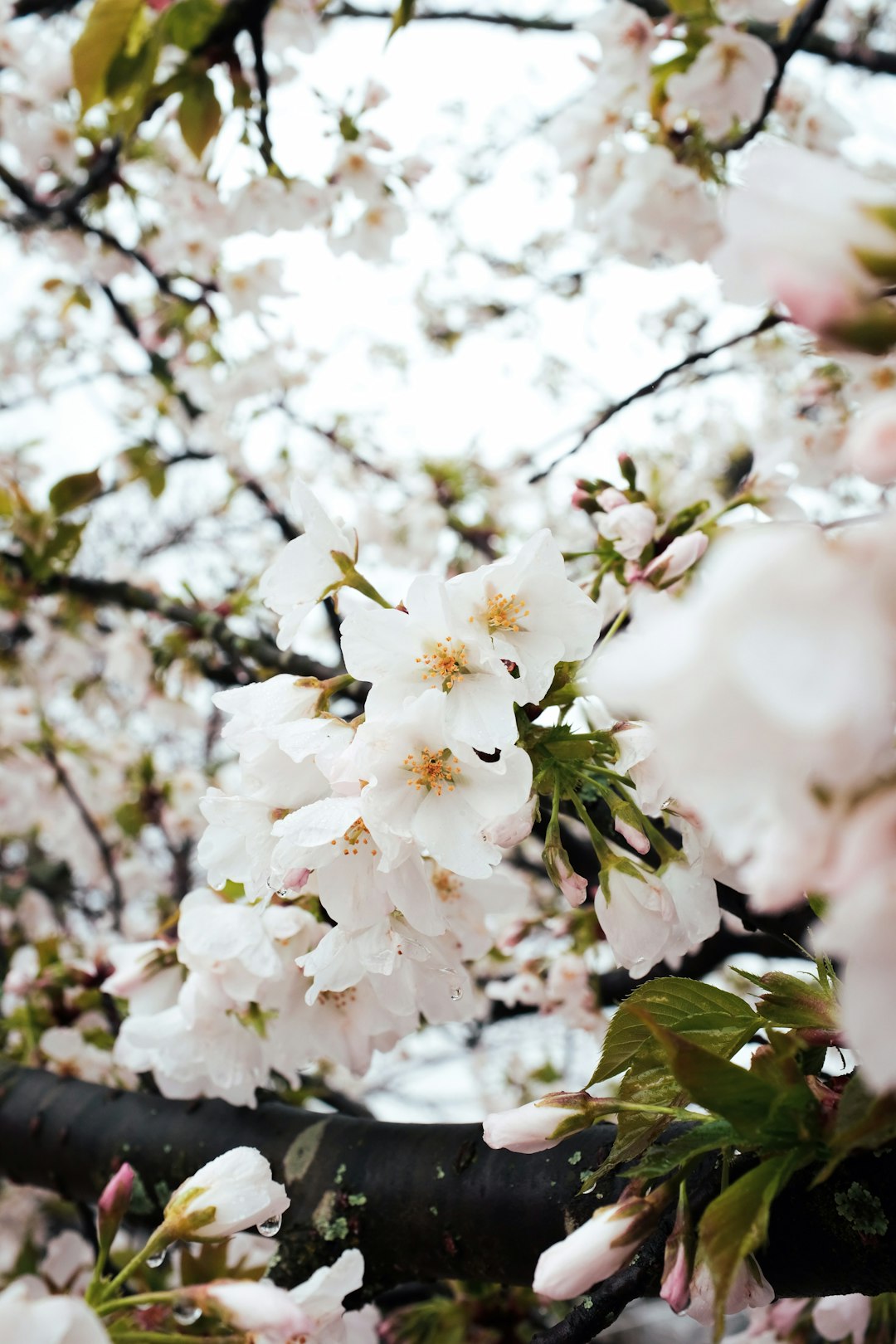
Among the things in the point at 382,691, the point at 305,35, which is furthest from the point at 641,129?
the point at 382,691

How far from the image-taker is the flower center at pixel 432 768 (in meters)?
0.69

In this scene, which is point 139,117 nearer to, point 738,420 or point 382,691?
point 382,691

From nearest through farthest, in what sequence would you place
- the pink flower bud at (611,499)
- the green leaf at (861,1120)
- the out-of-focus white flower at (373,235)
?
the green leaf at (861,1120) < the pink flower bud at (611,499) < the out-of-focus white flower at (373,235)

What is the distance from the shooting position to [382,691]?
28.2 inches

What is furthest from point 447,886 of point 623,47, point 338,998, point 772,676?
point 623,47

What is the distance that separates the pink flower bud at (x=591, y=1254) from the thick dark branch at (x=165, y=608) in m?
1.04

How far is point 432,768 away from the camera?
0.69 metres

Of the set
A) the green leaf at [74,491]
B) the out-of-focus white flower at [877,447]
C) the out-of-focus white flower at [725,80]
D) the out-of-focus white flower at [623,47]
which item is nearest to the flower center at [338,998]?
the out-of-focus white flower at [877,447]

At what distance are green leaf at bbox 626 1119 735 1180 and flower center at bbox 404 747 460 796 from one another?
0.30 meters

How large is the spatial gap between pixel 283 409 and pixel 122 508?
4390mm

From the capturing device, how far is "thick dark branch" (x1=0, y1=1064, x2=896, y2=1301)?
2.21ft

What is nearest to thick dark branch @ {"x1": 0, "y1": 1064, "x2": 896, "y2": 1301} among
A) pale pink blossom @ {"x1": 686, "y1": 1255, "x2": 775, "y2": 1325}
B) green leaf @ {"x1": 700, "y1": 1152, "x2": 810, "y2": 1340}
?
pale pink blossom @ {"x1": 686, "y1": 1255, "x2": 775, "y2": 1325}

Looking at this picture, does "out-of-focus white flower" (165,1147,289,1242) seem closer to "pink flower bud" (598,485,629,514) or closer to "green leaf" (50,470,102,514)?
"pink flower bud" (598,485,629,514)

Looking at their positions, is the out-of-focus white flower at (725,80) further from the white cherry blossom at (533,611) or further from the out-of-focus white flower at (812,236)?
the out-of-focus white flower at (812,236)
